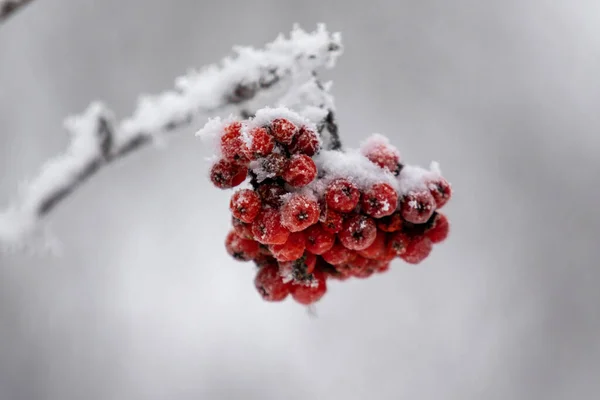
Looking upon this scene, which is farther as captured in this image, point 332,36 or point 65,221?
point 65,221

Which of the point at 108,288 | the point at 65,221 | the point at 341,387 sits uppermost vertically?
the point at 65,221

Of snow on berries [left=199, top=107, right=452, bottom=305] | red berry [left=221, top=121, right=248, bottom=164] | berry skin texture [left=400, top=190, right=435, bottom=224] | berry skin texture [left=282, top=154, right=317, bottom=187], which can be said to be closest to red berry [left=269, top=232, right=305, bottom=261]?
snow on berries [left=199, top=107, right=452, bottom=305]

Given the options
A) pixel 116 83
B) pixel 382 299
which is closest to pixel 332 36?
pixel 382 299

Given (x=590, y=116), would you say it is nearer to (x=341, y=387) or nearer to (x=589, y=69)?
(x=589, y=69)

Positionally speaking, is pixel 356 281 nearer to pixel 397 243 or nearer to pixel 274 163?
pixel 397 243

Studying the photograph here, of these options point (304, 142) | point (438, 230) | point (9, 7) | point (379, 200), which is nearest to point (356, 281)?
point (438, 230)
